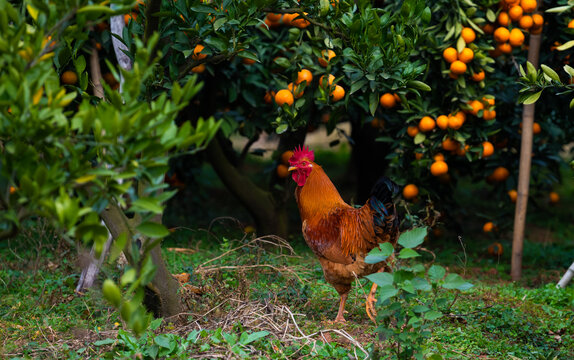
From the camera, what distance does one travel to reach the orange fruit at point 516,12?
4688mm

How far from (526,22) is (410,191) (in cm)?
164

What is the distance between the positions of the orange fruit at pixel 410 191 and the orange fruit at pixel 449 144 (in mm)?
470

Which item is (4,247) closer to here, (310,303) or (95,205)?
(310,303)

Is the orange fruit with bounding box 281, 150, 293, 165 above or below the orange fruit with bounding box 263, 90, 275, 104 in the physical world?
below

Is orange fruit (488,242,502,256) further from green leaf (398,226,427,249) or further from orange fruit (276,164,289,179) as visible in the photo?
green leaf (398,226,427,249)

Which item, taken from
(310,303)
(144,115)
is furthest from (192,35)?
(310,303)

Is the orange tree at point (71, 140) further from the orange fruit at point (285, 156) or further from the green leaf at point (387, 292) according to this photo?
the orange fruit at point (285, 156)

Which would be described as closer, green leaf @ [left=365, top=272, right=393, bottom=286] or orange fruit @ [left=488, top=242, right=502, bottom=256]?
green leaf @ [left=365, top=272, right=393, bottom=286]

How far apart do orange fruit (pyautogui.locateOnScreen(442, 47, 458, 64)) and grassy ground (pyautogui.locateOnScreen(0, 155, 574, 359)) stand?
159 cm

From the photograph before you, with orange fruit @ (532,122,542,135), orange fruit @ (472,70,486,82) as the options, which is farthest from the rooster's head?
orange fruit @ (532,122,542,135)

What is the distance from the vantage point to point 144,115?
213cm

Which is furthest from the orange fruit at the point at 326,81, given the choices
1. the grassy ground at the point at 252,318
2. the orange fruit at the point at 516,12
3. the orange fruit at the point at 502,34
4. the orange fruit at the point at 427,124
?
the orange fruit at the point at 516,12

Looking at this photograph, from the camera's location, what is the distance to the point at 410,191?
5301mm

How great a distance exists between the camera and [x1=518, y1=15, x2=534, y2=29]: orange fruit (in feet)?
15.4
